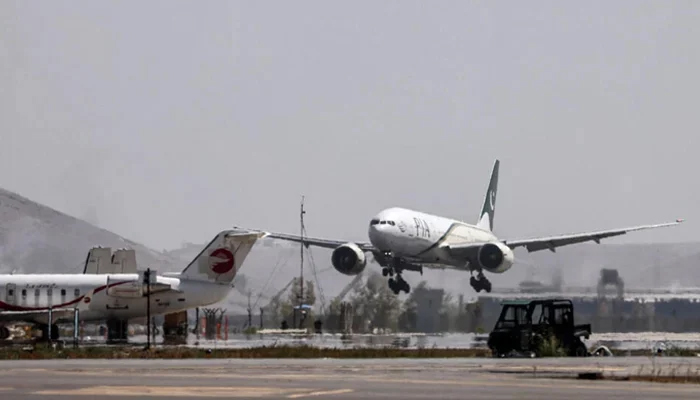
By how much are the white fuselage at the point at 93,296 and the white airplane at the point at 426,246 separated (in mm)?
12468

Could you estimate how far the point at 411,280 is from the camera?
349 ft

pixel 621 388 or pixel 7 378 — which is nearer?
pixel 621 388

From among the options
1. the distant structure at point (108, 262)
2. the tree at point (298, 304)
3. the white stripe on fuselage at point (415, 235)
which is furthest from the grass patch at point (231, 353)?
the distant structure at point (108, 262)

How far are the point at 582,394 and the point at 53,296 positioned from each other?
48625 millimetres

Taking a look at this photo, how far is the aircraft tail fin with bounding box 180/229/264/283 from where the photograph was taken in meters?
71.3

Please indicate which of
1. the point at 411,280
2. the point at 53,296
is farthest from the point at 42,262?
the point at 53,296

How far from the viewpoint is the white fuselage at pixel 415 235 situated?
80.5 m

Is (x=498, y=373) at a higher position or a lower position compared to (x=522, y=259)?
lower

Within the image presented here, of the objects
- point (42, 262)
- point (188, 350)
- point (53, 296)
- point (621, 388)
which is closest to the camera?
point (621, 388)

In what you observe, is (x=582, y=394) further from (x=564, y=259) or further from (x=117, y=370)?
(x=564, y=259)

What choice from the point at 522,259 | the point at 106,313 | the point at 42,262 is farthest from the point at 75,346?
the point at 42,262

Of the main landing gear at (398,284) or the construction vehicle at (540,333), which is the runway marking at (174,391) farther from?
the main landing gear at (398,284)

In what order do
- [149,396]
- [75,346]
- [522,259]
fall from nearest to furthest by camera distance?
[149,396] < [75,346] < [522,259]

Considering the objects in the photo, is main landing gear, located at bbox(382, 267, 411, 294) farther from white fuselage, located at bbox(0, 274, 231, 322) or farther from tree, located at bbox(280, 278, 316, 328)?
white fuselage, located at bbox(0, 274, 231, 322)
